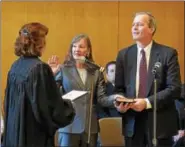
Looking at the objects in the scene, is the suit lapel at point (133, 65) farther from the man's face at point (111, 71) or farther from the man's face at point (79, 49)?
the man's face at point (111, 71)

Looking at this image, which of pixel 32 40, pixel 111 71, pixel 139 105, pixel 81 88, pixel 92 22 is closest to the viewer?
pixel 32 40

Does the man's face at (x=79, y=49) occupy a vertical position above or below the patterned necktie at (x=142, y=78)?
above

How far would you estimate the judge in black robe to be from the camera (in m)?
2.37

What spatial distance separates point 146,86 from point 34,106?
0.86 m

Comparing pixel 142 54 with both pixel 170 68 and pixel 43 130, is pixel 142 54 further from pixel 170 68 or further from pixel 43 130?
pixel 43 130

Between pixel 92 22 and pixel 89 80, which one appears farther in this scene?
pixel 92 22

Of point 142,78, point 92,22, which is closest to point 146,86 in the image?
point 142,78

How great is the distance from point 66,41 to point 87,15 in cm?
47

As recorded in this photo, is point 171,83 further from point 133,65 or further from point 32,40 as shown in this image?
point 32,40

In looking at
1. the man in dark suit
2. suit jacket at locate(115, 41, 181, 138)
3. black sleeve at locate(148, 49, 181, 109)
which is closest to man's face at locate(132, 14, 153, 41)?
the man in dark suit

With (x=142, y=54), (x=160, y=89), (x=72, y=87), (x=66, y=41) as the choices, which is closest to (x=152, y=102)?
(x=160, y=89)

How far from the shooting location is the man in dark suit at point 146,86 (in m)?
2.73

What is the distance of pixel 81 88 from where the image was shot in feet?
10.2

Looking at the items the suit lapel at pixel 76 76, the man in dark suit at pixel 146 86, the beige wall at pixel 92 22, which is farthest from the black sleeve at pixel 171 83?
the beige wall at pixel 92 22
